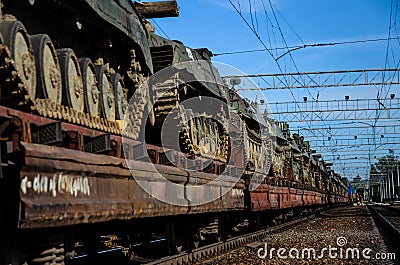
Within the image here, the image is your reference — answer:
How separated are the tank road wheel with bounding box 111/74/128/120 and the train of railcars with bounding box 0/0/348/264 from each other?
0.08 ft

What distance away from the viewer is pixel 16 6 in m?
6.30

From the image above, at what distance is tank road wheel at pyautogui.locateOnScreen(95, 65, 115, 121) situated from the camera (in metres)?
7.41

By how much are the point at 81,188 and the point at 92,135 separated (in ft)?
3.08

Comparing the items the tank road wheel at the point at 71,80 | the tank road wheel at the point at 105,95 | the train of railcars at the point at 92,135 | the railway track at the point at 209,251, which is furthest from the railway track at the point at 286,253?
the tank road wheel at the point at 71,80

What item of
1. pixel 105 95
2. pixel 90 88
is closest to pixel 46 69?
pixel 90 88

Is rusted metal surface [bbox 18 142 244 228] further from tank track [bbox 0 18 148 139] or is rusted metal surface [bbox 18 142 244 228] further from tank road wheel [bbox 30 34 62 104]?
tank road wheel [bbox 30 34 62 104]

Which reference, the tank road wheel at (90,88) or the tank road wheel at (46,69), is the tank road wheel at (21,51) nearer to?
the tank road wheel at (46,69)

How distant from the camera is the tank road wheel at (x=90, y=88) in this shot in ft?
22.5

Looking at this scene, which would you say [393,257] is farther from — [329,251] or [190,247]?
[190,247]

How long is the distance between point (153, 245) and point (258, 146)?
8.58m

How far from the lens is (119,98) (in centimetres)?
809

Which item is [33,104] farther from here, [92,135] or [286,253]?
[286,253]

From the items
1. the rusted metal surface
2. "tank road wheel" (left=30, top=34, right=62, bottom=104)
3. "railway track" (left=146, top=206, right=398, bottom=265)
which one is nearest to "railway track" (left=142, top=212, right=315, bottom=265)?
"railway track" (left=146, top=206, right=398, bottom=265)

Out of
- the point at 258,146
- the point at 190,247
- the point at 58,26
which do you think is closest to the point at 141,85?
the point at 58,26
